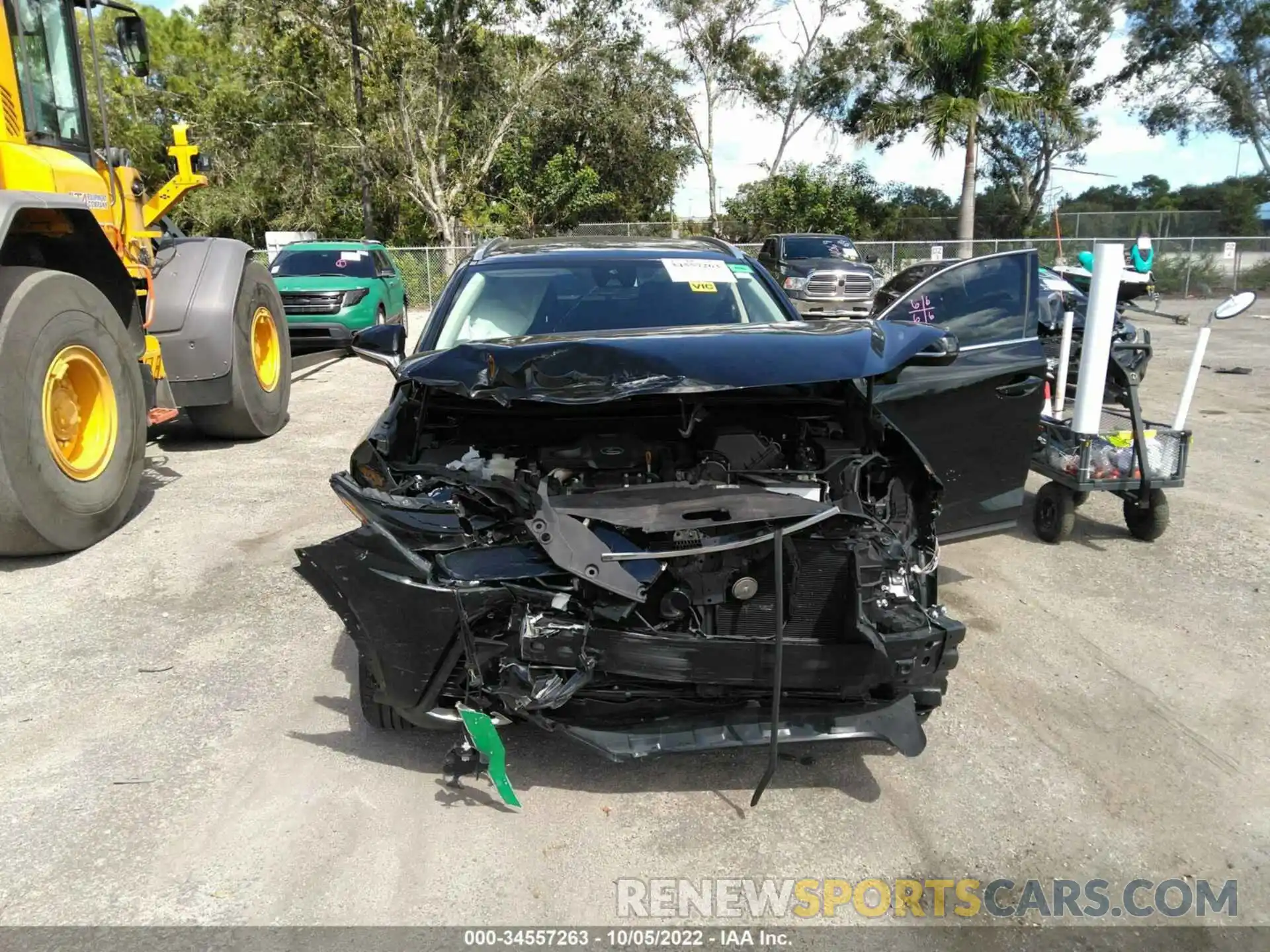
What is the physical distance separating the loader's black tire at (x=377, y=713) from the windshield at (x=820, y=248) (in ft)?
56.9

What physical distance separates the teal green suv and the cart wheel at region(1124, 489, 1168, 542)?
1004 centimetres

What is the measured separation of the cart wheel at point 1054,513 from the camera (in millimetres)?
5766

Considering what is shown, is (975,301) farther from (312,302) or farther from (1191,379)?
(312,302)

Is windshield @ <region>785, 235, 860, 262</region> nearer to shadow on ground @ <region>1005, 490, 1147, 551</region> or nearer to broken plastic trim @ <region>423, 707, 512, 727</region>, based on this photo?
shadow on ground @ <region>1005, 490, 1147, 551</region>

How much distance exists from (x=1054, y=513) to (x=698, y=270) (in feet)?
9.59

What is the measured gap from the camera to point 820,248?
19.5m

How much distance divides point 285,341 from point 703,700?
7.51m

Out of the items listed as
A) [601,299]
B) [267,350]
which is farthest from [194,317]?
[601,299]

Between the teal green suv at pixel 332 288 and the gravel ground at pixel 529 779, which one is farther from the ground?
the teal green suv at pixel 332 288

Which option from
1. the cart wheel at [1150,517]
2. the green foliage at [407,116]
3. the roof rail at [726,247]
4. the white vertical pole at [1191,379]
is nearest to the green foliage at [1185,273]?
the green foliage at [407,116]

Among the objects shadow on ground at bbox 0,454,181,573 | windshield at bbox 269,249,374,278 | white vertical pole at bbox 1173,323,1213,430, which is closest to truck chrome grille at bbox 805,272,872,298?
windshield at bbox 269,249,374,278

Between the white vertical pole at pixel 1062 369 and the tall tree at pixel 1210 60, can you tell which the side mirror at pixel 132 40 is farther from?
the tall tree at pixel 1210 60

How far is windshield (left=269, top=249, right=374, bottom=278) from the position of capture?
14.3 meters

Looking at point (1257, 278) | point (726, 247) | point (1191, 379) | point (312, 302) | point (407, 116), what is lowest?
point (1257, 278)
